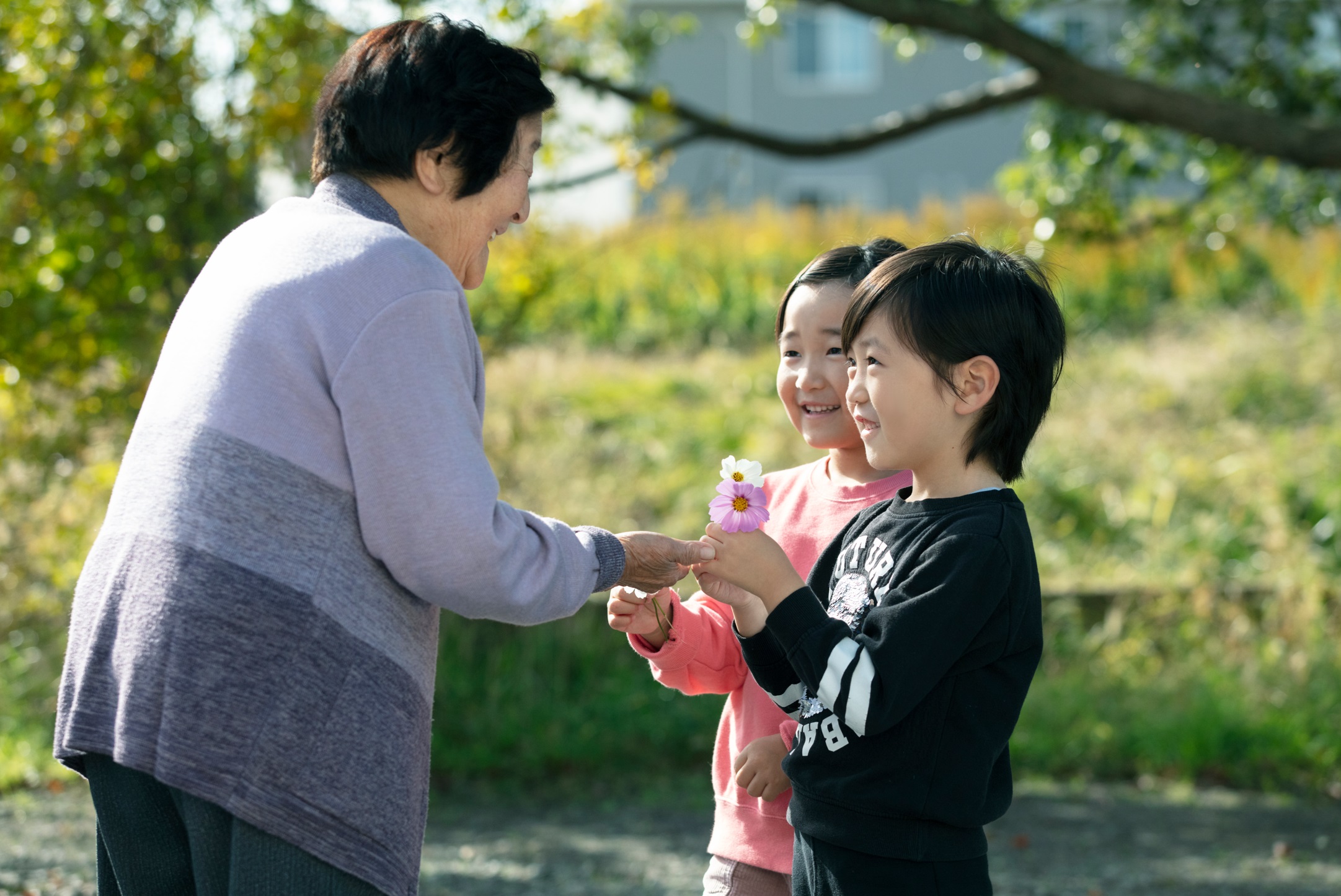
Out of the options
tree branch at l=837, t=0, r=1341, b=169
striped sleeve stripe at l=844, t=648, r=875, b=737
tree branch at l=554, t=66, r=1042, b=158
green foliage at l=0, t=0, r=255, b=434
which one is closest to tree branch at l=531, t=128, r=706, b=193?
tree branch at l=554, t=66, r=1042, b=158

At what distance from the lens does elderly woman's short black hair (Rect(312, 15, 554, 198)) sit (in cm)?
193

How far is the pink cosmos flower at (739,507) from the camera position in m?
2.09

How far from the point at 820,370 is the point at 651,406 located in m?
7.17

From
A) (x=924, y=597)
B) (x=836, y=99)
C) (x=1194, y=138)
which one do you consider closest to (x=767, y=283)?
(x=1194, y=138)

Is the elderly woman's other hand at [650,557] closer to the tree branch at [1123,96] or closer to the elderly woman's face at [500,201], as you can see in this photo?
the elderly woman's face at [500,201]

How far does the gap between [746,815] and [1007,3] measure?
561 cm

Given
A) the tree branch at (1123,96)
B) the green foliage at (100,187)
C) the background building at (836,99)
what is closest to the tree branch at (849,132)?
the tree branch at (1123,96)

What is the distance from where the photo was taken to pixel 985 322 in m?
2.05

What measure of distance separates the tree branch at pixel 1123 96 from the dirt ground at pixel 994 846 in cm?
274

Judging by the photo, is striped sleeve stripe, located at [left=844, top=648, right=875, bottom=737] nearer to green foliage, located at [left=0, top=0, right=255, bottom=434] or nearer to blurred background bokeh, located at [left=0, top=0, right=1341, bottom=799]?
blurred background bokeh, located at [left=0, top=0, right=1341, bottom=799]

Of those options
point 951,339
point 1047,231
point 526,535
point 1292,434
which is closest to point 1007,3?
point 1047,231

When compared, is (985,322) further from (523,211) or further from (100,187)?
(100,187)

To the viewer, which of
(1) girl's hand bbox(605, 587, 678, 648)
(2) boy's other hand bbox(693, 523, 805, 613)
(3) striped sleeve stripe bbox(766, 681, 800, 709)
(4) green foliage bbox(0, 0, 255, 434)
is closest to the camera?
(2) boy's other hand bbox(693, 523, 805, 613)

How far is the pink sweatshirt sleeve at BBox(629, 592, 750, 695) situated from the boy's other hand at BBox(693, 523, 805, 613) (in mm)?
369
